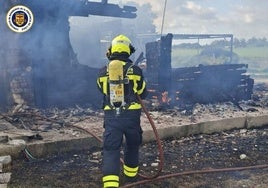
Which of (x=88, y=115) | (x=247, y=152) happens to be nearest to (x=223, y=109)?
(x=247, y=152)

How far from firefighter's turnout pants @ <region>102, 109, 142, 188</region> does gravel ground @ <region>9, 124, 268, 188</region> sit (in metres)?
0.63

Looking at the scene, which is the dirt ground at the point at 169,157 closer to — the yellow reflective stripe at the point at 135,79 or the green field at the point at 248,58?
the yellow reflective stripe at the point at 135,79

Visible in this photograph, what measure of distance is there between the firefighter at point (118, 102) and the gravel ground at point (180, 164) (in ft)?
2.43

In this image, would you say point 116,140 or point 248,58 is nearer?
point 116,140

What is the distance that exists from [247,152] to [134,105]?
315 centimetres

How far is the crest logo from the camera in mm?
9844

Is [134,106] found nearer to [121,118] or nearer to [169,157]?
[121,118]

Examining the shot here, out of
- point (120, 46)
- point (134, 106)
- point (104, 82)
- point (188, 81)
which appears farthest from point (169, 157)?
point (188, 81)

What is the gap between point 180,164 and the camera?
581cm

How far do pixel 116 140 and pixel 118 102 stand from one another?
546 millimetres

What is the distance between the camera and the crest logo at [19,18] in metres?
9.84

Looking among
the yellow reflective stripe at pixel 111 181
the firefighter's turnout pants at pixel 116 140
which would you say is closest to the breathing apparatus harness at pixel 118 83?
the firefighter's turnout pants at pixel 116 140

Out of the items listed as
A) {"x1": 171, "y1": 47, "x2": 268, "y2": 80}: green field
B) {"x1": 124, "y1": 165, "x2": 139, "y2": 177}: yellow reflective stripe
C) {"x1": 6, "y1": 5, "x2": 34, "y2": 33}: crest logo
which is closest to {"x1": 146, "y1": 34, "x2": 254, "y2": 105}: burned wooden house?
{"x1": 6, "y1": 5, "x2": 34, "y2": 33}: crest logo

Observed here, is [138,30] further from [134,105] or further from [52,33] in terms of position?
[134,105]
